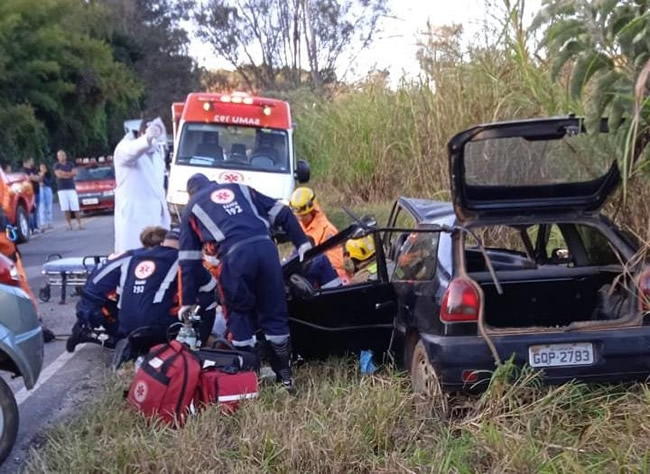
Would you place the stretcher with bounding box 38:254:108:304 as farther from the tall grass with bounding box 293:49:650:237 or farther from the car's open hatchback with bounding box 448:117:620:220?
the car's open hatchback with bounding box 448:117:620:220

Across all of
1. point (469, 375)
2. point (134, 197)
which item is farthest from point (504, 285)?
point (134, 197)

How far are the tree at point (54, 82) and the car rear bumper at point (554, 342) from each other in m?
30.8

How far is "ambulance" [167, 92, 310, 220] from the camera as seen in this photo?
13727mm

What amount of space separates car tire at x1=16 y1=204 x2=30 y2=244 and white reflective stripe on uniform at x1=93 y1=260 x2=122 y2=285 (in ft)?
35.5

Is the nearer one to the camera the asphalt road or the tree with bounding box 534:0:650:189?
the tree with bounding box 534:0:650:189

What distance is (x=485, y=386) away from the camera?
18.0ft

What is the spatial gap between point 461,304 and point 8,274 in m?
2.81

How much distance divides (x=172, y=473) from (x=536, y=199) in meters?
2.69

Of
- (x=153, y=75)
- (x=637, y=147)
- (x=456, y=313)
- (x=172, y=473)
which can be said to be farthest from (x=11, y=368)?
(x=153, y=75)

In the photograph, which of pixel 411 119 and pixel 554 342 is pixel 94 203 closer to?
pixel 411 119

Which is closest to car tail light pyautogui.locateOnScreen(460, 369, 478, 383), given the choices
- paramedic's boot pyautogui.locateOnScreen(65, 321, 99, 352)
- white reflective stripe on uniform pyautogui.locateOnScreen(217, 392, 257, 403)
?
white reflective stripe on uniform pyautogui.locateOnScreen(217, 392, 257, 403)

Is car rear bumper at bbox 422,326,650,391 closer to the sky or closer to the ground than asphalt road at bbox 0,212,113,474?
closer to the sky

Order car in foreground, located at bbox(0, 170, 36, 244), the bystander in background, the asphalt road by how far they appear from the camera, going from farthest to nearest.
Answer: the bystander in background, car in foreground, located at bbox(0, 170, 36, 244), the asphalt road

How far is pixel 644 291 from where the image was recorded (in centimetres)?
Answer: 555
